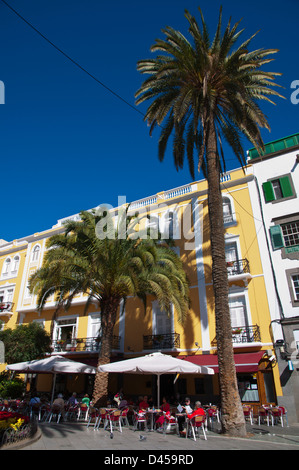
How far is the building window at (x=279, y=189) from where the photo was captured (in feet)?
64.4

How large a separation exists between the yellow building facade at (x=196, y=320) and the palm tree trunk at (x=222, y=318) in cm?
457

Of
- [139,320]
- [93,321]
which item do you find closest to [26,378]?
[93,321]

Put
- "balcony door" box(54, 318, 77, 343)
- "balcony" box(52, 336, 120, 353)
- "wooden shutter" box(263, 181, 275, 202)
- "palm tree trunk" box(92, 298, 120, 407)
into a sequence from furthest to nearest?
"balcony door" box(54, 318, 77, 343) → "balcony" box(52, 336, 120, 353) → "wooden shutter" box(263, 181, 275, 202) → "palm tree trunk" box(92, 298, 120, 407)

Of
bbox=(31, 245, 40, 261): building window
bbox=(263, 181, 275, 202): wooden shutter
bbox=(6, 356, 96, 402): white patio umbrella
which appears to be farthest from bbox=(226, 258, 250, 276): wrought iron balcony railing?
bbox=(31, 245, 40, 261): building window

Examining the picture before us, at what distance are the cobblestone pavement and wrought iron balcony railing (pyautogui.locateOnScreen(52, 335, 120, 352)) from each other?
1033 cm

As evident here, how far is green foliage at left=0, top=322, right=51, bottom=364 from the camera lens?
22.0 metres

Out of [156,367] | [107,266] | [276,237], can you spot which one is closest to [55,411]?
[156,367]

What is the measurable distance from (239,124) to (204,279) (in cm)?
1004

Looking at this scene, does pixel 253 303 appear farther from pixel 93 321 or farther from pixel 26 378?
pixel 26 378

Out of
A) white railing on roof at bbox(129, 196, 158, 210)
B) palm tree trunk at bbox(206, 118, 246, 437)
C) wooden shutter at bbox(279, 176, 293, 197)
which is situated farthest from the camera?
white railing on roof at bbox(129, 196, 158, 210)

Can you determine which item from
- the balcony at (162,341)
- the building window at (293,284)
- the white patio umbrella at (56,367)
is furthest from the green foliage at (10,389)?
the building window at (293,284)

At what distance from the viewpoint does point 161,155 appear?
16.5m

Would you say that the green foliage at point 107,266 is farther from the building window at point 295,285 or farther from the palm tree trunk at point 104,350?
the building window at point 295,285

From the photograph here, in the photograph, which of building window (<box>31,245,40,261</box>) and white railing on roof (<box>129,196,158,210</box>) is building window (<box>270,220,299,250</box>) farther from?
building window (<box>31,245,40,261</box>)
